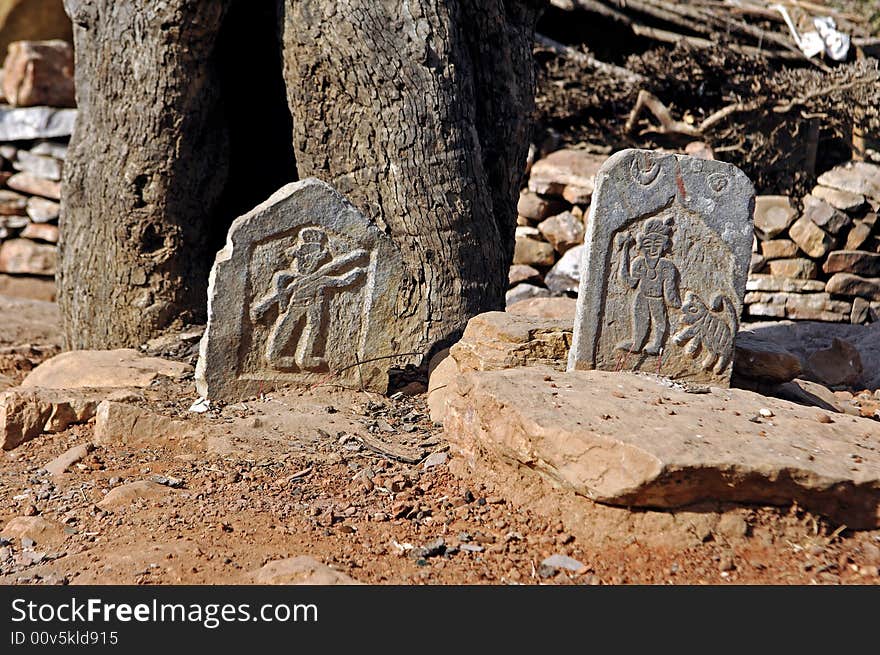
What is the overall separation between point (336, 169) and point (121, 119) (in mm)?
1300

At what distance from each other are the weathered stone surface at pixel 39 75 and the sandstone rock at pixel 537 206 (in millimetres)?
4315

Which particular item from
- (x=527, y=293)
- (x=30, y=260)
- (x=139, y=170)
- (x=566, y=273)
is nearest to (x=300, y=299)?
(x=139, y=170)

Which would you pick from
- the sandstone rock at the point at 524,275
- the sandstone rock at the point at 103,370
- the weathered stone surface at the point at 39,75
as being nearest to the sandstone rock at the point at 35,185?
the weathered stone surface at the point at 39,75

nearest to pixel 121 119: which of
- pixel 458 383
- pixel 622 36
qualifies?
pixel 458 383

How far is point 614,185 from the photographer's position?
446 centimetres

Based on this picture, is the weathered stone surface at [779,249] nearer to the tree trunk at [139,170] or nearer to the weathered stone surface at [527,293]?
the weathered stone surface at [527,293]

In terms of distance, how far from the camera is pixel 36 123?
885cm

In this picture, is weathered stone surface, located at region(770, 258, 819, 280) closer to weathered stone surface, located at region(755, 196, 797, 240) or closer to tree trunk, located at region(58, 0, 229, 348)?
weathered stone surface, located at region(755, 196, 797, 240)

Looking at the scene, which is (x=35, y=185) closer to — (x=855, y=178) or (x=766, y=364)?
(x=766, y=364)

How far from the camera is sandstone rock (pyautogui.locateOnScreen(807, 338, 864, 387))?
235 inches

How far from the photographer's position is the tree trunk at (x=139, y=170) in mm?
5273

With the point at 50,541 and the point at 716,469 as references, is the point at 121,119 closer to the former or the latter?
the point at 50,541

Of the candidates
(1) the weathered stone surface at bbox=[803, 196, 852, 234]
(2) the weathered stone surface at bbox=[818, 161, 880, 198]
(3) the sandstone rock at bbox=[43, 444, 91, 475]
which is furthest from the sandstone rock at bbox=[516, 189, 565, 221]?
(3) the sandstone rock at bbox=[43, 444, 91, 475]

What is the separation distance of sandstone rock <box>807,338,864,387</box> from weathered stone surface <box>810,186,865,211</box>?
213 cm
